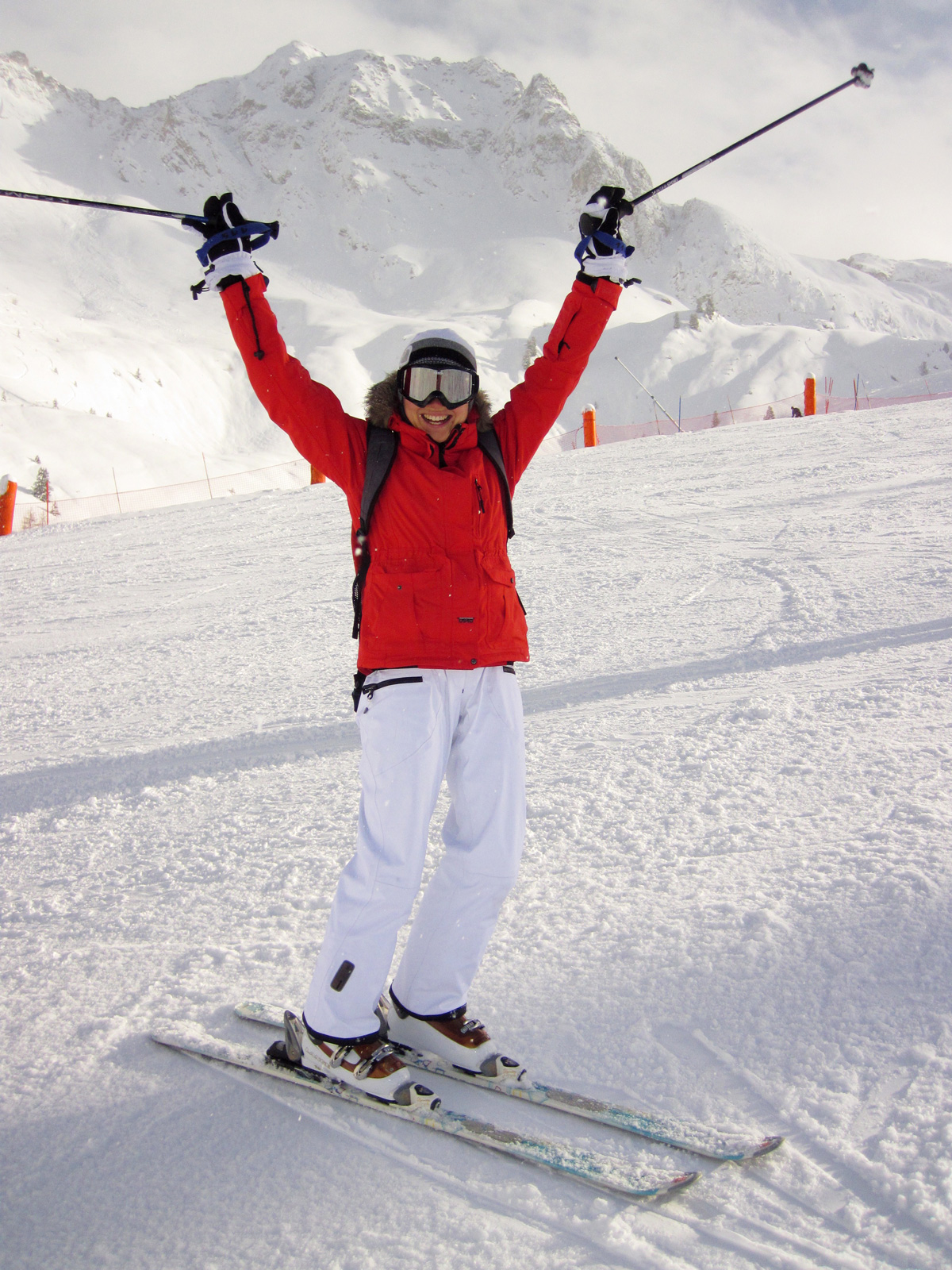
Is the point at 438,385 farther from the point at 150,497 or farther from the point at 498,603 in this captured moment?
the point at 150,497

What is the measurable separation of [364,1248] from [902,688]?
10.4 ft

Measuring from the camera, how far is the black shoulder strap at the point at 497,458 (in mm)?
2020

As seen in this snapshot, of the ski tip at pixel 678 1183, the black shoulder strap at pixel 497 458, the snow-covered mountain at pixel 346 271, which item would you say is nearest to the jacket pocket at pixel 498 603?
the black shoulder strap at pixel 497 458

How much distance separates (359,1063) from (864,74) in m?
3.62

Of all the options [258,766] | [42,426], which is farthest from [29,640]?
[42,426]

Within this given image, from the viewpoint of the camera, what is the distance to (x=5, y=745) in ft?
14.1

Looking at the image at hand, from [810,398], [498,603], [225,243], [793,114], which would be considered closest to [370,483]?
[498,603]

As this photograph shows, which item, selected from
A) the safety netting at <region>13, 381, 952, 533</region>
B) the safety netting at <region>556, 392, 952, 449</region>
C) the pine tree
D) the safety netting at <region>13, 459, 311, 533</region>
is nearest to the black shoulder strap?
the safety netting at <region>556, 392, 952, 449</region>

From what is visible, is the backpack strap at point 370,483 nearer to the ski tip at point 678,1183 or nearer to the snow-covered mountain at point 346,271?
the ski tip at point 678,1183

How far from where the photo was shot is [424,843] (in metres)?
1.87

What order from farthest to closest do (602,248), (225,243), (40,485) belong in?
(40,485) < (602,248) < (225,243)

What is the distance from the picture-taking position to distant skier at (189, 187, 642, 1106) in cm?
183

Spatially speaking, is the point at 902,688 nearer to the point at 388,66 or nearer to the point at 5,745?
the point at 5,745

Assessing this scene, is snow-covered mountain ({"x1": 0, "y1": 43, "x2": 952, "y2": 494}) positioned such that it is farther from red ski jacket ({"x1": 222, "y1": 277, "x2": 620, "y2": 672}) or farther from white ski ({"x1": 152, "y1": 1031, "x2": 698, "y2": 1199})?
white ski ({"x1": 152, "y1": 1031, "x2": 698, "y2": 1199})
